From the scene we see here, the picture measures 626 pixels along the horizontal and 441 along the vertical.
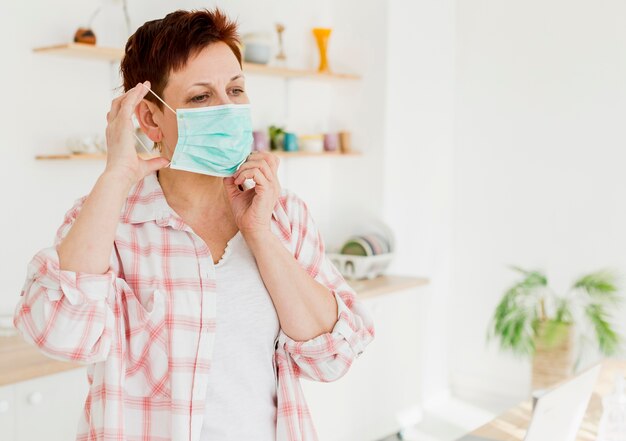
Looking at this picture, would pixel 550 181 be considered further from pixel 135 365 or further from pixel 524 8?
pixel 135 365

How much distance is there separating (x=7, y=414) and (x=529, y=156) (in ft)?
10.2

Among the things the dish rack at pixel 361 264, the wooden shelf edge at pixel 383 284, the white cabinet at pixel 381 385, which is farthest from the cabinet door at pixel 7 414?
the dish rack at pixel 361 264

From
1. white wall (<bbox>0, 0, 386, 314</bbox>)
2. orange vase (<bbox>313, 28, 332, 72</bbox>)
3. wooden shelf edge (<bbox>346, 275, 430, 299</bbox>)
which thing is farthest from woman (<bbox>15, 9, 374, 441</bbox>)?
orange vase (<bbox>313, 28, 332, 72</bbox>)

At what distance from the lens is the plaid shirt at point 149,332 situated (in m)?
1.19

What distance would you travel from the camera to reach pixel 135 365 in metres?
1.33

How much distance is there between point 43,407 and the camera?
240cm

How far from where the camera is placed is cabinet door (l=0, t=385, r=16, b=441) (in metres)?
2.28

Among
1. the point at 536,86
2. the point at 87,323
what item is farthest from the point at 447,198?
the point at 87,323

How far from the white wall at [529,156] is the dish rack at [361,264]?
0.84m

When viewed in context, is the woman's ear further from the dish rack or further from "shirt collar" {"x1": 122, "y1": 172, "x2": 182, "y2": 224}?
the dish rack

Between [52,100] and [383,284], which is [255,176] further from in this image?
[383,284]

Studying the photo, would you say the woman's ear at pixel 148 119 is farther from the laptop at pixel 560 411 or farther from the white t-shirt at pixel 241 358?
the laptop at pixel 560 411

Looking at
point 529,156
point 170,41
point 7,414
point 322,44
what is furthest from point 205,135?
point 529,156

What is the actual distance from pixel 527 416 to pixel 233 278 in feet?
3.42
